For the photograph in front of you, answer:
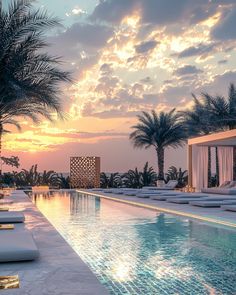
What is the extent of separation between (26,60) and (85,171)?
19.7 metres

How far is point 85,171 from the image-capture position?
3188 cm

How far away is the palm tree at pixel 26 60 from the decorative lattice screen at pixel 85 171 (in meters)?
17.4

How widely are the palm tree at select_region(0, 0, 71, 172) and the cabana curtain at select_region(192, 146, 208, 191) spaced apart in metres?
12.3

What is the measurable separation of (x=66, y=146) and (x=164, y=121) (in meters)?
6.79

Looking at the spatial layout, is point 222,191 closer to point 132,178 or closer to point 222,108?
→ point 222,108

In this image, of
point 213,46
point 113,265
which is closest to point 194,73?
point 213,46

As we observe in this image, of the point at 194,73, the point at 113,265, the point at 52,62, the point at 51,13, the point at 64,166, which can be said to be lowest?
the point at 113,265

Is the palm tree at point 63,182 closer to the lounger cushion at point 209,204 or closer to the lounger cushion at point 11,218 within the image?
the lounger cushion at point 209,204

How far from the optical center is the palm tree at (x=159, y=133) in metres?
32.0

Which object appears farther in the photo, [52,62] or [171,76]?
[171,76]

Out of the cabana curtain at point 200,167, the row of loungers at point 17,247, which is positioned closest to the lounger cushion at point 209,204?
the row of loungers at point 17,247

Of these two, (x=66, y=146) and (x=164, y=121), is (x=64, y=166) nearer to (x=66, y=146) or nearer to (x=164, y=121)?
→ (x=66, y=146)

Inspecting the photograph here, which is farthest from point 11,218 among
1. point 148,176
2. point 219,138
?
point 148,176

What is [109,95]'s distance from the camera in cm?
2502
